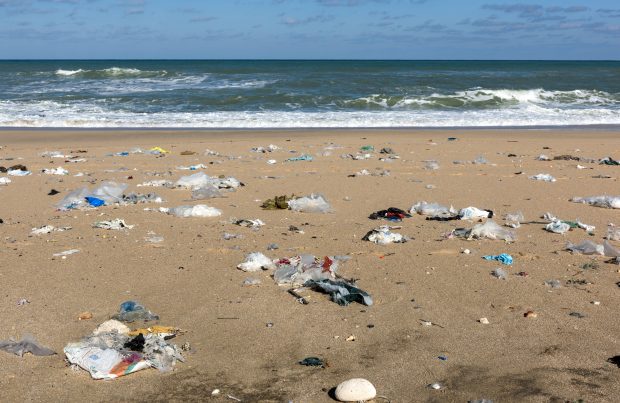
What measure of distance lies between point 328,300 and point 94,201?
4.11 m

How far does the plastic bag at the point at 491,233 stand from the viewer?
6332 millimetres

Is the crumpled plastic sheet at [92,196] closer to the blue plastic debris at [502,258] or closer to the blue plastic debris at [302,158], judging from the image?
the blue plastic debris at [302,158]

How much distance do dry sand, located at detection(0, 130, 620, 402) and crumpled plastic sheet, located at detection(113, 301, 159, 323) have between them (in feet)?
0.31

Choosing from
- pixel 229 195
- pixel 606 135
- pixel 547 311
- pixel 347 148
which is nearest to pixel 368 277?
pixel 547 311

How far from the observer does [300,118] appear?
2041cm

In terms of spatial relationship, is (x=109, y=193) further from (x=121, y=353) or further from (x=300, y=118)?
(x=300, y=118)

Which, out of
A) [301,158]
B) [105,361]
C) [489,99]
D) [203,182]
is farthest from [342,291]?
[489,99]

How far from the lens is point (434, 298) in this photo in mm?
4871

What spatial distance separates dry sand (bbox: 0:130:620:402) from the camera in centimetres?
366

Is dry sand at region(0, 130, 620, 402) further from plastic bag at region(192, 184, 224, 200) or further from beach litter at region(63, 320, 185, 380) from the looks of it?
plastic bag at region(192, 184, 224, 200)

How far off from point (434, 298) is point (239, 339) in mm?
1499

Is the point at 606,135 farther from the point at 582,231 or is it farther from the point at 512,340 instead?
the point at 512,340

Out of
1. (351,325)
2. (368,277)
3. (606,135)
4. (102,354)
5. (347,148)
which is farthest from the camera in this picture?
(606,135)

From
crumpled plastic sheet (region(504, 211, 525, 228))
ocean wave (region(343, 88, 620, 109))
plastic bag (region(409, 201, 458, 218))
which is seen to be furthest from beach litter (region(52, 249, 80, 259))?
ocean wave (region(343, 88, 620, 109))
